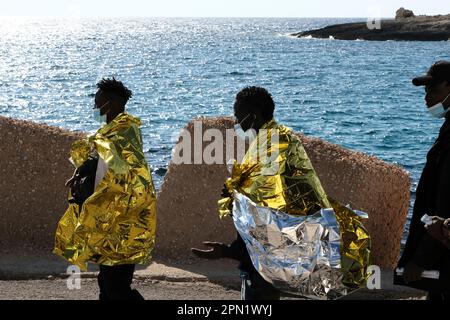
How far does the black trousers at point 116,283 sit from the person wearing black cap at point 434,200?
196cm

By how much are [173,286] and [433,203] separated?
377 cm

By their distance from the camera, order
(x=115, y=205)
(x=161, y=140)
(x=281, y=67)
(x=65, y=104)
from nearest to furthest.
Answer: (x=115, y=205) < (x=161, y=140) < (x=65, y=104) < (x=281, y=67)

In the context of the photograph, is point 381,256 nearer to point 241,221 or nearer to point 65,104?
point 241,221

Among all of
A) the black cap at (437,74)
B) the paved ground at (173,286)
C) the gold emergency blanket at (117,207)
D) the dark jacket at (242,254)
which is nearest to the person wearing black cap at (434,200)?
the black cap at (437,74)

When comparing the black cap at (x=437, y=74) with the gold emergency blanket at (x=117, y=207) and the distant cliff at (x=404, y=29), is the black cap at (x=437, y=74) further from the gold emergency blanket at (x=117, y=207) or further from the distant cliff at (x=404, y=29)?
the distant cliff at (x=404, y=29)

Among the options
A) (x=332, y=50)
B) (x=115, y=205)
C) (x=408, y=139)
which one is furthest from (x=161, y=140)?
(x=332, y=50)

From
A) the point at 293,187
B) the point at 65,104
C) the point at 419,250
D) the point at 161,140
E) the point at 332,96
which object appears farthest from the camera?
the point at 332,96

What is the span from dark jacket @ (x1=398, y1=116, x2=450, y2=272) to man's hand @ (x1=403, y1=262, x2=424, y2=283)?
25 mm

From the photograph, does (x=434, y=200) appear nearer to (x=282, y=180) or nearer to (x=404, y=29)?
(x=282, y=180)

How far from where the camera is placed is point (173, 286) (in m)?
8.07

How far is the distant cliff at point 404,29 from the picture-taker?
103188mm

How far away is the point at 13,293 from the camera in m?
7.45

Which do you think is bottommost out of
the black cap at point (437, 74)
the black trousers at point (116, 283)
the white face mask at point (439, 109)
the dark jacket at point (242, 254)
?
the black trousers at point (116, 283)

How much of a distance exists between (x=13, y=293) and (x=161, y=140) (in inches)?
902
